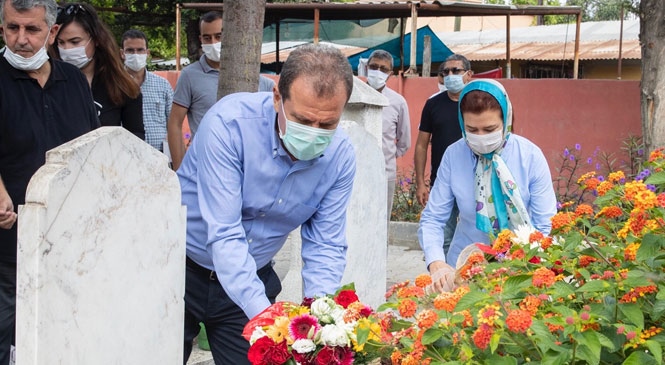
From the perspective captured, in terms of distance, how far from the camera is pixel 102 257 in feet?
9.82

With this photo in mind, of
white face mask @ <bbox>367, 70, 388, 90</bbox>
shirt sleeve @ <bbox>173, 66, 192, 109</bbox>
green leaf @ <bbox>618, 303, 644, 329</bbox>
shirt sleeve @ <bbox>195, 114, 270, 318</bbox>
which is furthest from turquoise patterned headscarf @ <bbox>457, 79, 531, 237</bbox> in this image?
white face mask @ <bbox>367, 70, 388, 90</bbox>

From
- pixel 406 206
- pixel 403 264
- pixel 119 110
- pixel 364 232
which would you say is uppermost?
pixel 119 110

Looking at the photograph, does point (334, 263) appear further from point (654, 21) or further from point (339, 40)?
point (339, 40)

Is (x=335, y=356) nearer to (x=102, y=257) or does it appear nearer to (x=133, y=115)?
(x=102, y=257)

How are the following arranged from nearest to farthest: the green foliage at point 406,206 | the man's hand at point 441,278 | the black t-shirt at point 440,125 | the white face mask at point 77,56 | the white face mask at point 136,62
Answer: the man's hand at point 441,278, the white face mask at point 77,56, the white face mask at point 136,62, the black t-shirt at point 440,125, the green foliage at point 406,206

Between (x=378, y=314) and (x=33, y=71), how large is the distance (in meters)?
2.24

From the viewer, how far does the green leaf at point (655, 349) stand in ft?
6.43

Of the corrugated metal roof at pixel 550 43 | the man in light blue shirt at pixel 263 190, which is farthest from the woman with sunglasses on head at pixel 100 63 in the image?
the corrugated metal roof at pixel 550 43

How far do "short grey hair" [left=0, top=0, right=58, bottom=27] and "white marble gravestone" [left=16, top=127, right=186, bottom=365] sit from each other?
1326 mm

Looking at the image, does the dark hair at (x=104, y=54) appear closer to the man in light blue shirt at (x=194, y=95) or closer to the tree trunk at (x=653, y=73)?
the man in light blue shirt at (x=194, y=95)

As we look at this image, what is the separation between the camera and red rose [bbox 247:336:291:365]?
2.46 m

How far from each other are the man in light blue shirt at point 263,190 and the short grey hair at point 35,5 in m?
1.16

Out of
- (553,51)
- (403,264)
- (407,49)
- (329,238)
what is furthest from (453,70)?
(553,51)

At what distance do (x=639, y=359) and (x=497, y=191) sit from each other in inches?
81.2
